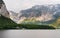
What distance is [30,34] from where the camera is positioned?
5.44 ft

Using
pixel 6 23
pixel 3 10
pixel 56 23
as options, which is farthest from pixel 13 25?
pixel 56 23

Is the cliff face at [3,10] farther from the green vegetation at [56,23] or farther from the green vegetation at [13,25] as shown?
the green vegetation at [56,23]

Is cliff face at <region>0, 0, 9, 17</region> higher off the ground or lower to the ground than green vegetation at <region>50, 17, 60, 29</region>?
higher

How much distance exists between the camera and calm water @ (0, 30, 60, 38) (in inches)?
64.6

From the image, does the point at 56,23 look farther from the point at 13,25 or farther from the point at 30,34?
the point at 13,25

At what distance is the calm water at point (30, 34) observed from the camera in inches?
64.6

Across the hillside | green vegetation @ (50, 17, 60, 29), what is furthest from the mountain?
the hillside

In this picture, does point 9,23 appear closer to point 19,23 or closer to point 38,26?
point 19,23

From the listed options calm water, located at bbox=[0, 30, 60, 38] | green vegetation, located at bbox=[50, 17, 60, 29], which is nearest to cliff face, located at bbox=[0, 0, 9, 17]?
calm water, located at bbox=[0, 30, 60, 38]

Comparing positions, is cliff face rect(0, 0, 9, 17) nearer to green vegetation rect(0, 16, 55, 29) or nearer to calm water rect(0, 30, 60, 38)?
green vegetation rect(0, 16, 55, 29)

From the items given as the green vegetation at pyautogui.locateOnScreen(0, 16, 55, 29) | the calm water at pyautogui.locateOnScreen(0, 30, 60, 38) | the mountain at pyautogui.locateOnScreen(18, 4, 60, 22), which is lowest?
the calm water at pyautogui.locateOnScreen(0, 30, 60, 38)

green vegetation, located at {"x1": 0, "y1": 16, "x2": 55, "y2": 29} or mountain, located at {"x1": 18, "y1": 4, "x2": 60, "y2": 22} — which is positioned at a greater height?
mountain, located at {"x1": 18, "y1": 4, "x2": 60, "y2": 22}

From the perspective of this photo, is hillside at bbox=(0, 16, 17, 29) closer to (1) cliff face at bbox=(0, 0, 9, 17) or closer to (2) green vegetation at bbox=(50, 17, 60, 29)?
(1) cliff face at bbox=(0, 0, 9, 17)

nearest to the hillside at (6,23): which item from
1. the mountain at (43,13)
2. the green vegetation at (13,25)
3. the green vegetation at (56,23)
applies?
the green vegetation at (13,25)
